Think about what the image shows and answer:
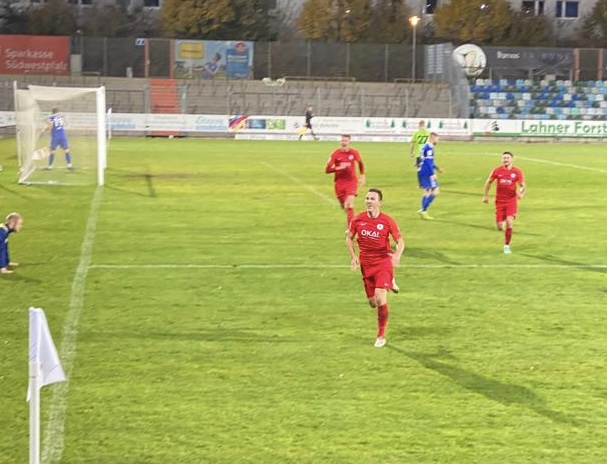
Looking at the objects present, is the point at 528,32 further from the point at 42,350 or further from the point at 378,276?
the point at 42,350

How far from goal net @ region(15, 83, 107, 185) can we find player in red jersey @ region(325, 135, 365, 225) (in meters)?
11.2

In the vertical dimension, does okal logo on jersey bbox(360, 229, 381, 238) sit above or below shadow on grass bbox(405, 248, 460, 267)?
above

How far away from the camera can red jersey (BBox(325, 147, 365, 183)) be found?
18219 millimetres

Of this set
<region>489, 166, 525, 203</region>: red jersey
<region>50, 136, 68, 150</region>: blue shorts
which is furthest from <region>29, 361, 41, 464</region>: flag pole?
<region>50, 136, 68, 150</region>: blue shorts

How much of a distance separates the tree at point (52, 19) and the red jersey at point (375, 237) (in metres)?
63.2

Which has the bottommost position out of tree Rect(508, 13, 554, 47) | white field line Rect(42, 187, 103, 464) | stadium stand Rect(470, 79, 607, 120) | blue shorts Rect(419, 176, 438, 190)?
white field line Rect(42, 187, 103, 464)

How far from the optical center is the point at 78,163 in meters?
31.9

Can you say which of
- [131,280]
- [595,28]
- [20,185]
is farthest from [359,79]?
[131,280]

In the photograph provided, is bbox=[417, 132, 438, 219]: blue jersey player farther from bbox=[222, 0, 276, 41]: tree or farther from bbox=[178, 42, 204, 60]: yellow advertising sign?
bbox=[222, 0, 276, 41]: tree

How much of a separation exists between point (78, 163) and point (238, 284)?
19.7 meters

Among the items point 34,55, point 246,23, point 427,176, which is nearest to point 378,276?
point 427,176

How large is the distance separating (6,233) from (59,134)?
16283 millimetres

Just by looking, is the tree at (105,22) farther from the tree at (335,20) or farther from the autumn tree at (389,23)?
the autumn tree at (389,23)

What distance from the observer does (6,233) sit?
14.0 metres
